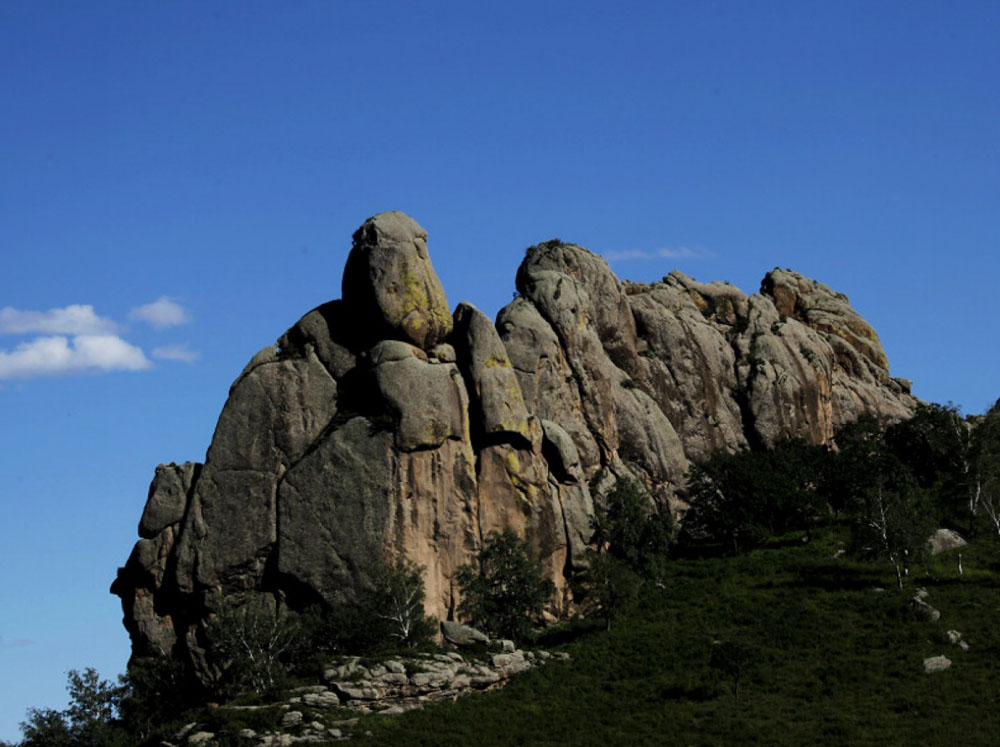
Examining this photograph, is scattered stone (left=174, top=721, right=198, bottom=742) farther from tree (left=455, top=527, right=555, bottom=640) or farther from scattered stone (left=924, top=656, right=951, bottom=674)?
scattered stone (left=924, top=656, right=951, bottom=674)

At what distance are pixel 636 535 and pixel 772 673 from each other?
897 inches

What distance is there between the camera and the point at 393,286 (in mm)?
99250

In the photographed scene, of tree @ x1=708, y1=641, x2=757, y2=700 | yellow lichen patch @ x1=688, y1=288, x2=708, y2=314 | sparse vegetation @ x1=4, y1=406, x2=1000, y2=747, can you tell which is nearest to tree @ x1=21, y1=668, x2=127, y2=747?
sparse vegetation @ x1=4, y1=406, x2=1000, y2=747

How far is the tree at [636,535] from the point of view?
101562mm

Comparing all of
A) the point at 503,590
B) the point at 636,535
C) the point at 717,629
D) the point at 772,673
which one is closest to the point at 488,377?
the point at 636,535

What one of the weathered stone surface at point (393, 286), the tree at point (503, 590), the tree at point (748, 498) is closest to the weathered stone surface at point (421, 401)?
the weathered stone surface at point (393, 286)

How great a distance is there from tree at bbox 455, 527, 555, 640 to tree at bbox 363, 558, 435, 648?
14.6ft

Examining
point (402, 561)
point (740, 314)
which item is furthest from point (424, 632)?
point (740, 314)

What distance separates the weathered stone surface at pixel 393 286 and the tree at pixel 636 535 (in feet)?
67.7

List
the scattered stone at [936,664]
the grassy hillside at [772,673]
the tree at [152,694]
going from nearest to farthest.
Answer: the grassy hillside at [772,673] < the scattered stone at [936,664] < the tree at [152,694]

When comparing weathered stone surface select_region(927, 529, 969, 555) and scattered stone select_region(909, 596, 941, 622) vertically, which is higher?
weathered stone surface select_region(927, 529, 969, 555)

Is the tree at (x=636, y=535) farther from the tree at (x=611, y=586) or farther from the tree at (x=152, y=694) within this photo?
the tree at (x=152, y=694)

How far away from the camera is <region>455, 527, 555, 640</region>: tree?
90688mm

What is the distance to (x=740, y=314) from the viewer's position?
142 m
